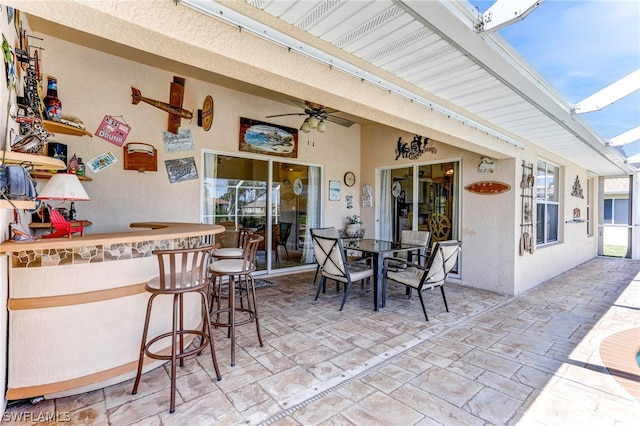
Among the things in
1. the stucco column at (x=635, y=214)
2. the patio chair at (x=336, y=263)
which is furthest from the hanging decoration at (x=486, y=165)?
the stucco column at (x=635, y=214)

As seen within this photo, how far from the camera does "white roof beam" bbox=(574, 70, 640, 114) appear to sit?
3.04 metres

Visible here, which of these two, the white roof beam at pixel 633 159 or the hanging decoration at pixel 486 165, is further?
the white roof beam at pixel 633 159

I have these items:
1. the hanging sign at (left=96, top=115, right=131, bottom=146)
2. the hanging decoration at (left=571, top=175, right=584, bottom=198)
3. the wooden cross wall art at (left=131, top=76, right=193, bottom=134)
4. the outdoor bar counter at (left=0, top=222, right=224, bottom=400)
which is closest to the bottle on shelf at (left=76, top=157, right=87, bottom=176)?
the hanging sign at (left=96, top=115, right=131, bottom=146)

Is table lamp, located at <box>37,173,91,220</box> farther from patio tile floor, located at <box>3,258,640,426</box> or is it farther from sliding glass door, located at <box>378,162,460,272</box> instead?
sliding glass door, located at <box>378,162,460,272</box>

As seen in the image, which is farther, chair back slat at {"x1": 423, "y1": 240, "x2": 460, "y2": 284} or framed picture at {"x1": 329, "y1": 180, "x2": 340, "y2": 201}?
framed picture at {"x1": 329, "y1": 180, "x2": 340, "y2": 201}

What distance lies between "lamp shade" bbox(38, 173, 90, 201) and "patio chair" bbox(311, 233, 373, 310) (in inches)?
97.3

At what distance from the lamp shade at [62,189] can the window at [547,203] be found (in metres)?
6.51

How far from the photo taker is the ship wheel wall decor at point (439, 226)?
5.39m

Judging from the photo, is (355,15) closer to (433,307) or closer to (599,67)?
(599,67)

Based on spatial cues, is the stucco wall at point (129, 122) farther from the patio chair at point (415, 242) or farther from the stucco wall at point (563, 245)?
the stucco wall at point (563, 245)

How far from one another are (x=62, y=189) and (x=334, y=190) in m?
4.68

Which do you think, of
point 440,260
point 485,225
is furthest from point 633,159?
point 440,260

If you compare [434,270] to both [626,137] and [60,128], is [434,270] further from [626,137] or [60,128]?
[60,128]

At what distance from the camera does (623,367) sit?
2.51m
